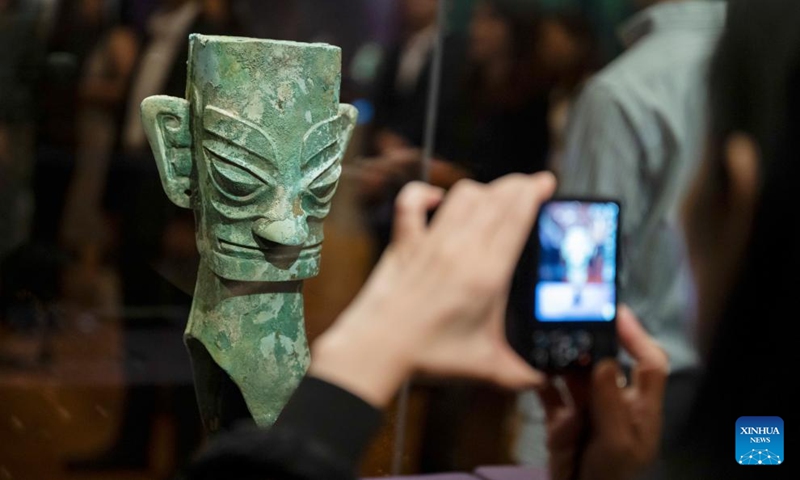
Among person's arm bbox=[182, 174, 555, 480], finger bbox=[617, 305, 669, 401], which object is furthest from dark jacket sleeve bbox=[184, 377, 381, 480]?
finger bbox=[617, 305, 669, 401]

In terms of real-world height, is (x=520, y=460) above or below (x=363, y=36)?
below

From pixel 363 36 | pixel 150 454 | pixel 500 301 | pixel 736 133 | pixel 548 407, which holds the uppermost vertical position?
pixel 363 36

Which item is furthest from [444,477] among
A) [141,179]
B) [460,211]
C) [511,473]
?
[460,211]

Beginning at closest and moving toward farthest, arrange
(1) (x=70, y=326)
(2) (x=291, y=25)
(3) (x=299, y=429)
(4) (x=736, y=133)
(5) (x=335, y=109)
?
(3) (x=299, y=429) → (5) (x=335, y=109) → (4) (x=736, y=133) → (2) (x=291, y=25) → (1) (x=70, y=326)

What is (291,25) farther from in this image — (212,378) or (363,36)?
(212,378)

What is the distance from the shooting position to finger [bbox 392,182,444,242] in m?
0.87

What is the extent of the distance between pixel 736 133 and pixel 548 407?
2.30 feet

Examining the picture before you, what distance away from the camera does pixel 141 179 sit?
197 cm

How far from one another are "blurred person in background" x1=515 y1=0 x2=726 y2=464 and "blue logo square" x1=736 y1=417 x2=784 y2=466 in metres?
0.15

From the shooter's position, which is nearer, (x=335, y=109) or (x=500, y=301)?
(x=500, y=301)

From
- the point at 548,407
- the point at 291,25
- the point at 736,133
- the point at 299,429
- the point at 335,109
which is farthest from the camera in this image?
the point at 291,25

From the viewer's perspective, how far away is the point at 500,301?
0.84m

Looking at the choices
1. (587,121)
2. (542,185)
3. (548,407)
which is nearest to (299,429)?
(542,185)

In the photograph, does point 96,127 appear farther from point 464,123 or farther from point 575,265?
point 575,265
